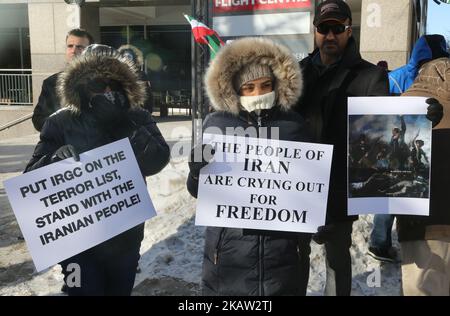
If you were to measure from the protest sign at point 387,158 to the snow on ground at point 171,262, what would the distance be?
1.72m

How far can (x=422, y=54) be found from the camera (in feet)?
12.4

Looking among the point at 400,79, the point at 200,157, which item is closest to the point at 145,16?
the point at 400,79

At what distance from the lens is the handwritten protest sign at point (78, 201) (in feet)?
7.75

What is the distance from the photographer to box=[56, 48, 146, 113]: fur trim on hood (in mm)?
2512

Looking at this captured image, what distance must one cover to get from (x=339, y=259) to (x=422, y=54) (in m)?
1.97

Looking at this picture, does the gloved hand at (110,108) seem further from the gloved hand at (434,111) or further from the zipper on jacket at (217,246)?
the gloved hand at (434,111)

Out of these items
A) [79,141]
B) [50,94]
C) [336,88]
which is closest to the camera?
[79,141]

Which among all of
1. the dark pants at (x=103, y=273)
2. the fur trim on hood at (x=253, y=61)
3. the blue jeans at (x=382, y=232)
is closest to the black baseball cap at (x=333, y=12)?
the fur trim on hood at (x=253, y=61)

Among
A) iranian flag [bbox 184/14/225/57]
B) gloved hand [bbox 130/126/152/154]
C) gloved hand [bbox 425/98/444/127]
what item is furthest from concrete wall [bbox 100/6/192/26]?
gloved hand [bbox 425/98/444/127]

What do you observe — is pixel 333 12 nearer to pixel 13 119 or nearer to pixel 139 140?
pixel 139 140

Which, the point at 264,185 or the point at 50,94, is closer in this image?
the point at 264,185

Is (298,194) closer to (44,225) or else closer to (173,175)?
(44,225)

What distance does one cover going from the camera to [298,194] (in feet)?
7.81

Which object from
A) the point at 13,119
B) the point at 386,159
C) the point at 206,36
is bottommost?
the point at 13,119
